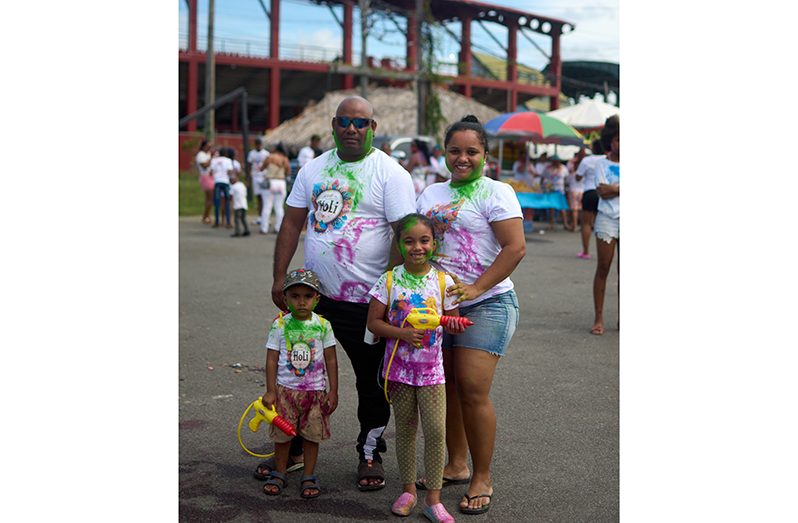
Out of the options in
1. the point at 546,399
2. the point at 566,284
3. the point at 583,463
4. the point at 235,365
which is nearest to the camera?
the point at 583,463

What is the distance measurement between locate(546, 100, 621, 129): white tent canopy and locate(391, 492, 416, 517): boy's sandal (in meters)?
18.2

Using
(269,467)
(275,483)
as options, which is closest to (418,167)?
(269,467)

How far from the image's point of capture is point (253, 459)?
15.7 ft

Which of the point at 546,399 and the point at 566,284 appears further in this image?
the point at 566,284

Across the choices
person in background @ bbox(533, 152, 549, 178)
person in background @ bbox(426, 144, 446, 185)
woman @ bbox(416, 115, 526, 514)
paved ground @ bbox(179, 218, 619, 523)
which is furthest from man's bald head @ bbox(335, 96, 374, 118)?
person in background @ bbox(533, 152, 549, 178)

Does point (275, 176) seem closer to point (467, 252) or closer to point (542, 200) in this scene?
point (542, 200)

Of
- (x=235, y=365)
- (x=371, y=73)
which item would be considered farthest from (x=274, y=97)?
(x=235, y=365)

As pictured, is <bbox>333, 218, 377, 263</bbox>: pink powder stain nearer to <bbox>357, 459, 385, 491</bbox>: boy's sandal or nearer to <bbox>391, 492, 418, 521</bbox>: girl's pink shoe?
<bbox>357, 459, 385, 491</bbox>: boy's sandal

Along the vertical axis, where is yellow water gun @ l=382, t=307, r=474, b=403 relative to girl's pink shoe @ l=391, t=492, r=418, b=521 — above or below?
above

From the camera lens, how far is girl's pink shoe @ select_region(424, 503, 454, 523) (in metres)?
3.94

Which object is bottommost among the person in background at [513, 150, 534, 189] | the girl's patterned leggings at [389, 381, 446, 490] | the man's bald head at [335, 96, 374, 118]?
the girl's patterned leggings at [389, 381, 446, 490]

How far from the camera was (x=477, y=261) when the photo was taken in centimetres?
411

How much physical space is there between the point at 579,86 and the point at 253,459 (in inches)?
921

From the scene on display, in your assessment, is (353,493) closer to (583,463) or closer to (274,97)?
(583,463)
